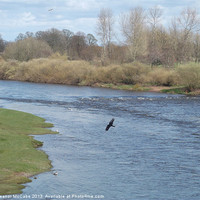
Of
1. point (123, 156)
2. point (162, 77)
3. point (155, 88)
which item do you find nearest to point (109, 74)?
point (162, 77)


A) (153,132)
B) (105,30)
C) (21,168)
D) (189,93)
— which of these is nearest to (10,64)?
(105,30)

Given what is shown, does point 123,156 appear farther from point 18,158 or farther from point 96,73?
point 96,73

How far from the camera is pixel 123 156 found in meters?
22.8

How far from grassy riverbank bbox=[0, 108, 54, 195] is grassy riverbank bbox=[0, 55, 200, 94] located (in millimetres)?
44094

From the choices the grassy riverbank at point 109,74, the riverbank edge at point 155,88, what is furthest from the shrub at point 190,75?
the riverbank edge at point 155,88

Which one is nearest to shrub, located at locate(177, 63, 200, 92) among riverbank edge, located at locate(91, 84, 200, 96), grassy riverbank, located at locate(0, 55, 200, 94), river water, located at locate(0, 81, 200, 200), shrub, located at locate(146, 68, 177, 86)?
grassy riverbank, located at locate(0, 55, 200, 94)

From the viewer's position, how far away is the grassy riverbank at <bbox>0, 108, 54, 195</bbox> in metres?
17.4

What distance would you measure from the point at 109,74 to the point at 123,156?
66.3m

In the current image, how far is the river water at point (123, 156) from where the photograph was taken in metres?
17.1

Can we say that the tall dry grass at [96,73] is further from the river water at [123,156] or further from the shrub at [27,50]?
the river water at [123,156]

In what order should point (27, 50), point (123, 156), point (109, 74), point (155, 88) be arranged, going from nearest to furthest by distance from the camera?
point (123, 156) → point (155, 88) → point (109, 74) → point (27, 50)

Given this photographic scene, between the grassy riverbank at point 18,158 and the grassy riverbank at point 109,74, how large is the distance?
44094 mm

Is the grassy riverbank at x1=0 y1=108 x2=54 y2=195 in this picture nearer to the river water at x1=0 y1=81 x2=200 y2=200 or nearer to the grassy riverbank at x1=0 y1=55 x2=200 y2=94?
the river water at x1=0 y1=81 x2=200 y2=200

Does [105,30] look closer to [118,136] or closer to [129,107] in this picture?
[129,107]
